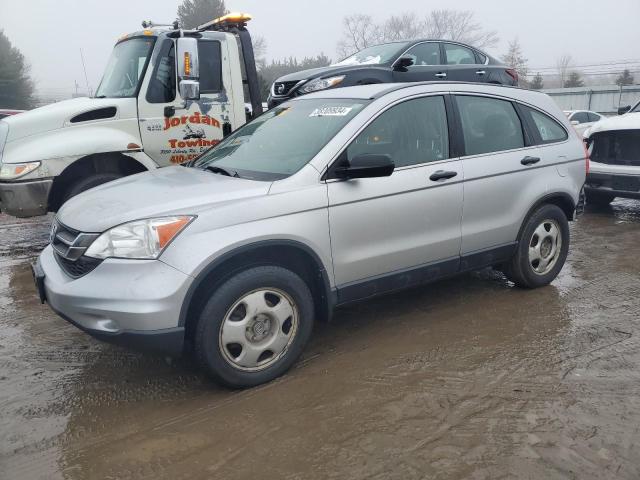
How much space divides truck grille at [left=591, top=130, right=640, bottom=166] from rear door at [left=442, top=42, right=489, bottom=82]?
2.09 m

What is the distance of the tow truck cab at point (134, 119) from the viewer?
571 centimetres

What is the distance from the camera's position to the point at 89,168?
6070mm

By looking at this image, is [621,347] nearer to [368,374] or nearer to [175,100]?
[368,374]

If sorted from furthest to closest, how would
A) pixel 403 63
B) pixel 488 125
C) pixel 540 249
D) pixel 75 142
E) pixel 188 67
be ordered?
1. pixel 403 63
2. pixel 188 67
3. pixel 75 142
4. pixel 540 249
5. pixel 488 125

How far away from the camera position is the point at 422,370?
3477 mm

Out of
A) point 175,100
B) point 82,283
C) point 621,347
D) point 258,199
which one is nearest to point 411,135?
point 258,199

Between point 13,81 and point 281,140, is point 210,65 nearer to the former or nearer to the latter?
point 281,140

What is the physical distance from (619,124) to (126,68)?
261 inches

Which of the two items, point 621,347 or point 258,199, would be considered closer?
point 258,199

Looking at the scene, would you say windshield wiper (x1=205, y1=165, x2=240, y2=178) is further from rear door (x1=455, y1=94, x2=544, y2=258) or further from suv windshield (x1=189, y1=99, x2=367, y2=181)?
rear door (x1=455, y1=94, x2=544, y2=258)

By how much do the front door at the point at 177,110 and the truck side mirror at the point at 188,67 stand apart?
0.29 meters

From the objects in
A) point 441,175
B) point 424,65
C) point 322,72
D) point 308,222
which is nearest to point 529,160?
point 441,175

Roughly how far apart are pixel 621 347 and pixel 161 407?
303 cm

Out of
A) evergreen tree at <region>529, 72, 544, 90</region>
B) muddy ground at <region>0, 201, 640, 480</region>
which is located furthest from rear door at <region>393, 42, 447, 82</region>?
evergreen tree at <region>529, 72, 544, 90</region>
